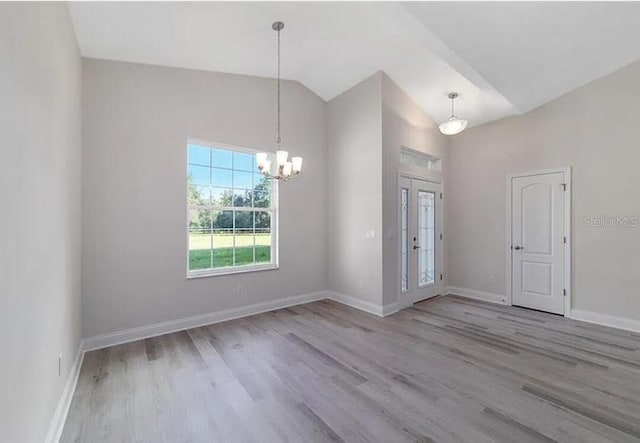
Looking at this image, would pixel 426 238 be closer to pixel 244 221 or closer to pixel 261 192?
pixel 261 192

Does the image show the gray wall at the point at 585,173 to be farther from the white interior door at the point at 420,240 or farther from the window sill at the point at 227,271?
the window sill at the point at 227,271

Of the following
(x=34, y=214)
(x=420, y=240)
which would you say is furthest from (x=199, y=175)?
(x=420, y=240)

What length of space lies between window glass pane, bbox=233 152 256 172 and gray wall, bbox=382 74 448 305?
6.47 ft

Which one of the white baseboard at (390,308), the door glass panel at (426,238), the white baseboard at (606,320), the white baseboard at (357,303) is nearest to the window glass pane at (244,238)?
the white baseboard at (357,303)

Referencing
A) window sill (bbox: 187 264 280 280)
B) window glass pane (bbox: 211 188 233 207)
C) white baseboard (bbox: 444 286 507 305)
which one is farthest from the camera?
white baseboard (bbox: 444 286 507 305)

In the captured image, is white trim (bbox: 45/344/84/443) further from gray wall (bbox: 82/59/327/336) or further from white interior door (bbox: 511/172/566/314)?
white interior door (bbox: 511/172/566/314)

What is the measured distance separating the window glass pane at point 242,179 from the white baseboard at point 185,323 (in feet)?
5.81

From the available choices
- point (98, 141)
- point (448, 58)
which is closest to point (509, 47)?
point (448, 58)

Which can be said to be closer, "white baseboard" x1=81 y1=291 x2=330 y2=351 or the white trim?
the white trim

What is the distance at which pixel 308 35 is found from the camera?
3.54 m

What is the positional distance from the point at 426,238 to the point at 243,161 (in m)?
3.35

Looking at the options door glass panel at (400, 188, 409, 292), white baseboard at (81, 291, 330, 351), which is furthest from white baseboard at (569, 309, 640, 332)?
white baseboard at (81, 291, 330, 351)

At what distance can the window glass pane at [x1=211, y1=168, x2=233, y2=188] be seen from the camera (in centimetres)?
416

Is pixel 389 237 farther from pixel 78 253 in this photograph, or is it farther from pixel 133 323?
pixel 78 253
